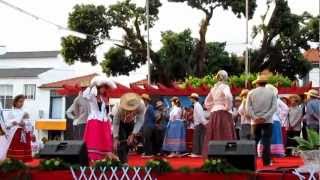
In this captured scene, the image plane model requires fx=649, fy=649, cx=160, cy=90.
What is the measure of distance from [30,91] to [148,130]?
3937 centimetres

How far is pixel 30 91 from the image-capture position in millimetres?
52125

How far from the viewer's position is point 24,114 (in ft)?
33.8

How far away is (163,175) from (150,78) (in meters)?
22.9

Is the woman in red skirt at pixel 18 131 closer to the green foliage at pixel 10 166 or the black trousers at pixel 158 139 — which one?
the green foliage at pixel 10 166

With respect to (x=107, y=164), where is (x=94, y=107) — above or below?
above

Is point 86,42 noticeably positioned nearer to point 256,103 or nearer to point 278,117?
point 278,117

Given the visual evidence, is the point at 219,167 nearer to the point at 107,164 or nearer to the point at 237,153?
the point at 237,153

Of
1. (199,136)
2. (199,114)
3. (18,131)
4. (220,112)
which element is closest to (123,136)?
(220,112)

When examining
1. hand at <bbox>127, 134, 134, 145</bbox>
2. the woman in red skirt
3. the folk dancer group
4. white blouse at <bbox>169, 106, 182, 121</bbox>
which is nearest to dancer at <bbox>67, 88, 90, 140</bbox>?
the folk dancer group

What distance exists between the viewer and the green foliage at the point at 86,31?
31.2 metres

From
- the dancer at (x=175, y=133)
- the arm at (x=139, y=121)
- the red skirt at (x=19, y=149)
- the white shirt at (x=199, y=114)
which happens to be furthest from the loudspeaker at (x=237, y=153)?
the dancer at (x=175, y=133)

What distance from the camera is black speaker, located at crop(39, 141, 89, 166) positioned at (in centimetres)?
770

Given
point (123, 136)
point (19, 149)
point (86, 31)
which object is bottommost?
point (19, 149)

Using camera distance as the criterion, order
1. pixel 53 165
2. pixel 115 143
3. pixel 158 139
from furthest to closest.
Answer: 1. pixel 158 139
2. pixel 115 143
3. pixel 53 165
